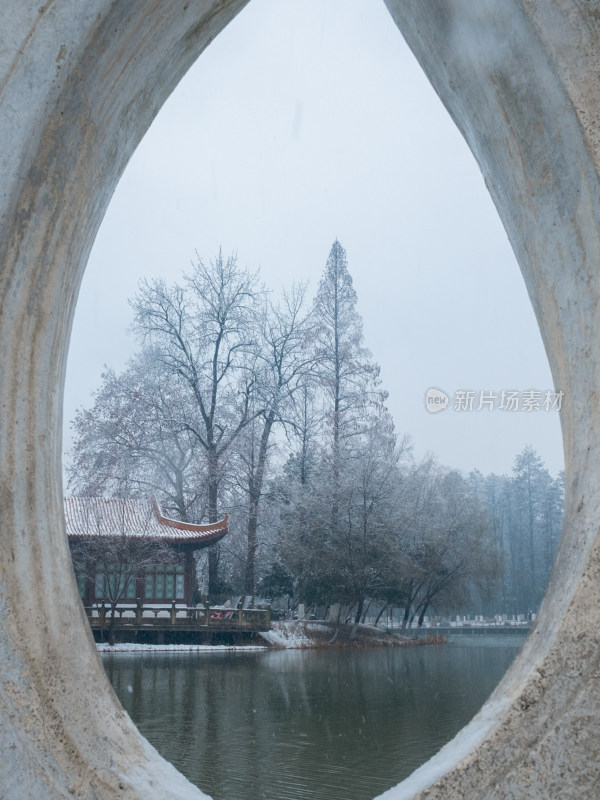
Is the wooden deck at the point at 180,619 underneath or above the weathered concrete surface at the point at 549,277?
underneath

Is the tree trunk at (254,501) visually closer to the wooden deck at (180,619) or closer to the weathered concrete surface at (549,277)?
the wooden deck at (180,619)

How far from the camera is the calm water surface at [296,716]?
15.8 ft

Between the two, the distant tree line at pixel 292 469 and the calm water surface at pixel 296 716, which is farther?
the distant tree line at pixel 292 469

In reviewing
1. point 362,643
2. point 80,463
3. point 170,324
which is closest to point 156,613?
point 362,643

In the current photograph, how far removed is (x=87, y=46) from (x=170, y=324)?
1946 cm

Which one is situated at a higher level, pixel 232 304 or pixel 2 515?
pixel 232 304

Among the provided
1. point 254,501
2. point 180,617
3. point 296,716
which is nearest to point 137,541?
point 180,617

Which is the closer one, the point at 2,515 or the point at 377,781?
the point at 2,515

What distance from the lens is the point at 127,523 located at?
15.4m

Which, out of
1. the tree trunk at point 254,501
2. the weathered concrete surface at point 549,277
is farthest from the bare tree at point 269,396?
the weathered concrete surface at point 549,277

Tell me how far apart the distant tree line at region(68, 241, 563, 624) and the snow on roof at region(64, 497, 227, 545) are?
7.54 ft

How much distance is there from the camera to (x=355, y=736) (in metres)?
6.07

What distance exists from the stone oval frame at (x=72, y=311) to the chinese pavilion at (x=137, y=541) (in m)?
13.6

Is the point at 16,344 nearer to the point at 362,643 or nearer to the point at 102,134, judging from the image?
the point at 102,134
